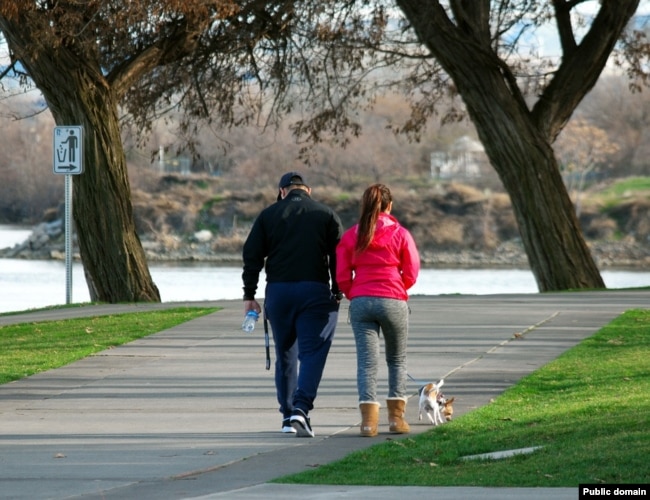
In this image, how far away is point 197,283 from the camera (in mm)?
44844

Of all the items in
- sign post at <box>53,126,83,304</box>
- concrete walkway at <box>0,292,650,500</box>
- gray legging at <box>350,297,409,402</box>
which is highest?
sign post at <box>53,126,83,304</box>

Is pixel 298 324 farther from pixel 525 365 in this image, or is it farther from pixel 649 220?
pixel 649 220

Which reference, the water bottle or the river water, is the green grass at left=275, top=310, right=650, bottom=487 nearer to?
the water bottle

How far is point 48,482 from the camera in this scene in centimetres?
755

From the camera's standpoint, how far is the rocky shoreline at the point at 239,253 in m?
68.4

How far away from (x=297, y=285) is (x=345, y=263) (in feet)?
1.30

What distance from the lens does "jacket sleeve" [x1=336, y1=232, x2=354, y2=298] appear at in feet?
29.9

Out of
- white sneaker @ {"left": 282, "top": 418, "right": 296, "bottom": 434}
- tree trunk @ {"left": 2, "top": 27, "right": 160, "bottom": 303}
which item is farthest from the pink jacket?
tree trunk @ {"left": 2, "top": 27, "right": 160, "bottom": 303}

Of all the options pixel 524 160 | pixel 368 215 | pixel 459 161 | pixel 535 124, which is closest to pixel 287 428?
pixel 368 215

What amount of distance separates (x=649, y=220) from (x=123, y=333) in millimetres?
60196

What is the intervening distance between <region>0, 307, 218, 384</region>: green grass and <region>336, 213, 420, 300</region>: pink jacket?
4.31m

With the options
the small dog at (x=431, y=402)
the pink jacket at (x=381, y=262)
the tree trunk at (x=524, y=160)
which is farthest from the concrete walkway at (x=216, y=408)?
the tree trunk at (x=524, y=160)

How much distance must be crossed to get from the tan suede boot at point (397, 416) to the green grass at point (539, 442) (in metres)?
0.19

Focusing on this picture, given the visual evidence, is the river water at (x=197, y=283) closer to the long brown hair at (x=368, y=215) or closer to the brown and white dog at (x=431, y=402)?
the brown and white dog at (x=431, y=402)
